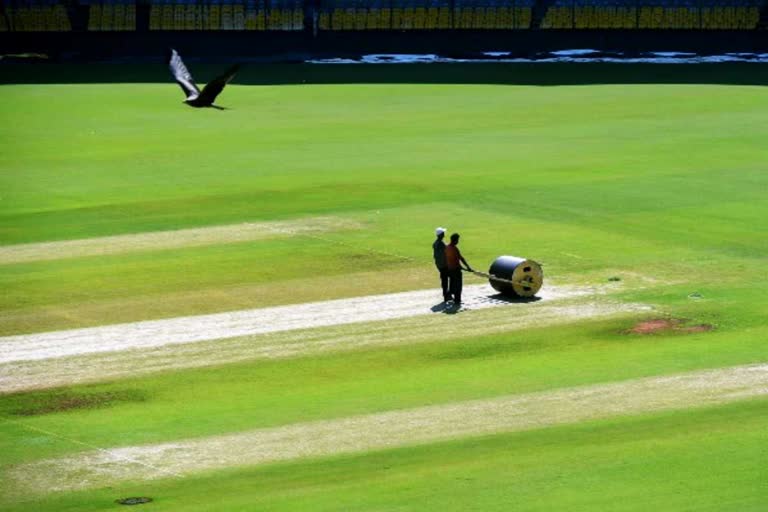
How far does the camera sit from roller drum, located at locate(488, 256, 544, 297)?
3186cm

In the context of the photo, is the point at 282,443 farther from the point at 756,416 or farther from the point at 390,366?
Answer: the point at 756,416

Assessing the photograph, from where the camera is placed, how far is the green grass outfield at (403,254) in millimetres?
21594

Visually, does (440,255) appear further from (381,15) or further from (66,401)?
(381,15)

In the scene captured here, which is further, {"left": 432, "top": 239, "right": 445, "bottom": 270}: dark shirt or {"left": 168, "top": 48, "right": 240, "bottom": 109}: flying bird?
{"left": 168, "top": 48, "right": 240, "bottom": 109}: flying bird

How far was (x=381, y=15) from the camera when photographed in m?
80.7

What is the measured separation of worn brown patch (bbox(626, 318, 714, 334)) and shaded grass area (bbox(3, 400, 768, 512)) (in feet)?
19.6

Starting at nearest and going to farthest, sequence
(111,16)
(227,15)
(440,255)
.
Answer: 1. (440,255)
2. (111,16)
3. (227,15)

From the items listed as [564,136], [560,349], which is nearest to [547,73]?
[564,136]

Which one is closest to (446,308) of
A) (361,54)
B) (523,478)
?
(523,478)

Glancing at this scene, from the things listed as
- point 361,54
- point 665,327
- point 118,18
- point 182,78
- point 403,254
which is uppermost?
point 182,78

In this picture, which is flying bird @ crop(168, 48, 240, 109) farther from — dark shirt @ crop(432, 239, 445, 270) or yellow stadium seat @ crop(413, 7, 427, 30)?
yellow stadium seat @ crop(413, 7, 427, 30)

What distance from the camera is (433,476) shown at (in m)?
21.5

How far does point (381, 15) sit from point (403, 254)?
45140 mm

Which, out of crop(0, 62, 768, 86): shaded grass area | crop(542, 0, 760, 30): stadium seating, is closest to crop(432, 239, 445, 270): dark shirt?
crop(0, 62, 768, 86): shaded grass area
